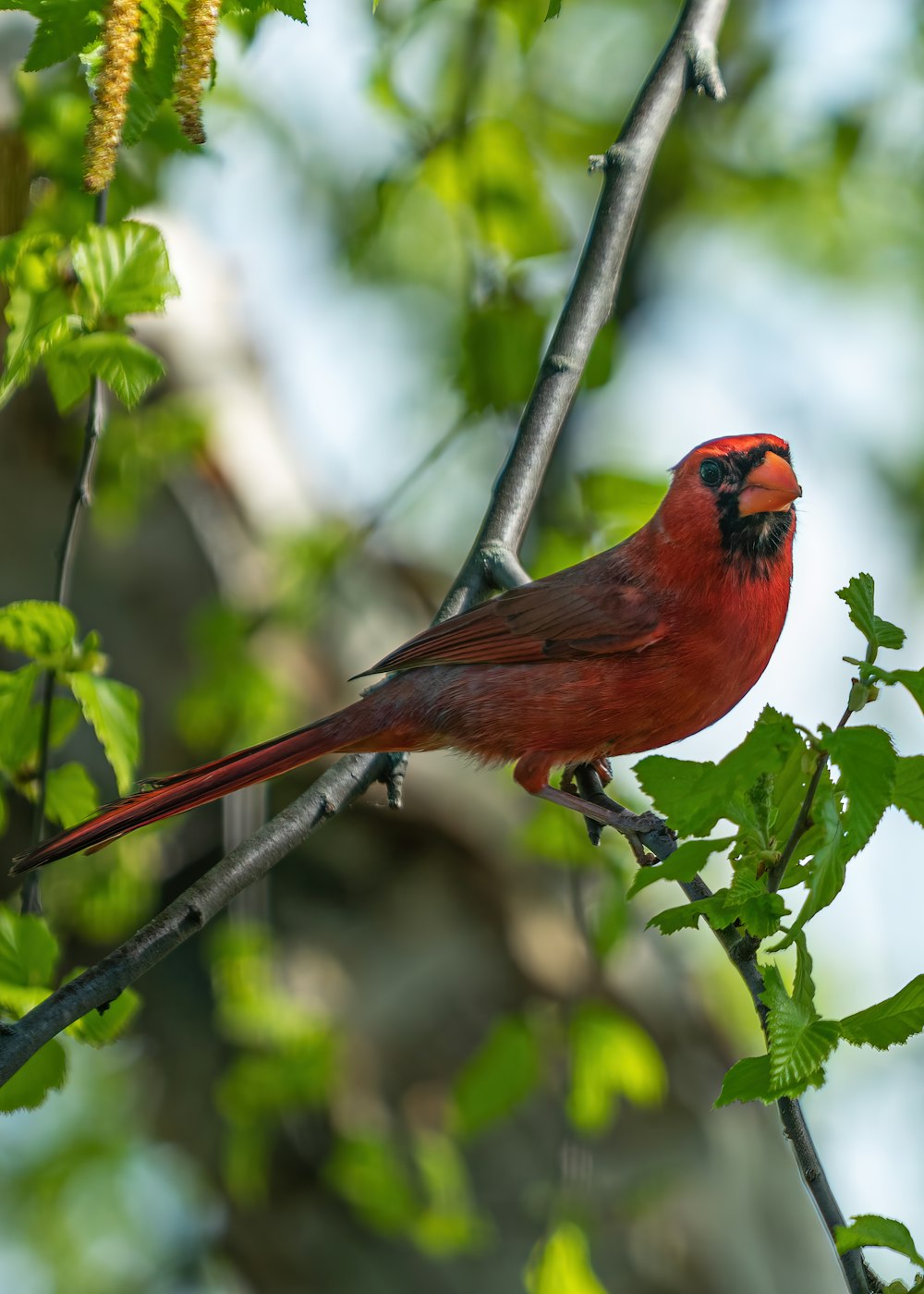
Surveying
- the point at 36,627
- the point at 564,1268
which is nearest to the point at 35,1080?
the point at 36,627

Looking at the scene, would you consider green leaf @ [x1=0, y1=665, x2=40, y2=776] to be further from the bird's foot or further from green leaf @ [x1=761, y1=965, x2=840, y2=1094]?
green leaf @ [x1=761, y1=965, x2=840, y2=1094]

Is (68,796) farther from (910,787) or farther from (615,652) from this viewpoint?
(910,787)

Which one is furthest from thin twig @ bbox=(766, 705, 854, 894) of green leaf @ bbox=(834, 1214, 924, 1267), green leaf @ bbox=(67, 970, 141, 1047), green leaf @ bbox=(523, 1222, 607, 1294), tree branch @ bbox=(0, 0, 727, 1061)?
green leaf @ bbox=(523, 1222, 607, 1294)

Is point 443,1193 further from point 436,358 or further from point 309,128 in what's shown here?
point 309,128

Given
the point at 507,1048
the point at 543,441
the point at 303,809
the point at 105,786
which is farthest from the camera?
the point at 105,786

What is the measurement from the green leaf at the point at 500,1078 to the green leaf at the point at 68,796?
1663mm

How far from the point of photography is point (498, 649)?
112 inches

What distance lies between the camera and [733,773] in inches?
58.0

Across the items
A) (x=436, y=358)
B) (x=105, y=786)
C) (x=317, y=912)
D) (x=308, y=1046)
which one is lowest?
(x=308, y=1046)

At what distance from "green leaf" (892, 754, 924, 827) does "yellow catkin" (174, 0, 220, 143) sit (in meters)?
1.22

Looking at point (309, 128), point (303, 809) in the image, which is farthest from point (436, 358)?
point (303, 809)

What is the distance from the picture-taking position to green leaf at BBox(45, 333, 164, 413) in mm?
1957

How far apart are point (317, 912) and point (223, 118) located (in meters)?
3.23

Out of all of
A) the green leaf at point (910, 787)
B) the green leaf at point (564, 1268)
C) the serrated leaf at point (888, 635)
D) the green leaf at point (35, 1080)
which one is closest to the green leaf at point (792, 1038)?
the green leaf at point (910, 787)
